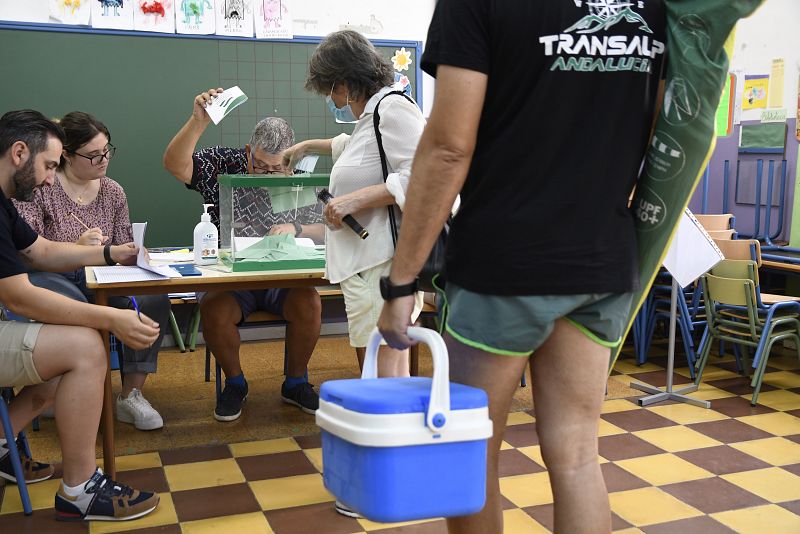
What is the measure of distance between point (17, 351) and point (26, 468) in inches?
27.8

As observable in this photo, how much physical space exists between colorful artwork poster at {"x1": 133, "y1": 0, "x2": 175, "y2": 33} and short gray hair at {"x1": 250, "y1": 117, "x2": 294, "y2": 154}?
1502mm

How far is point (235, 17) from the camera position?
5.02 metres

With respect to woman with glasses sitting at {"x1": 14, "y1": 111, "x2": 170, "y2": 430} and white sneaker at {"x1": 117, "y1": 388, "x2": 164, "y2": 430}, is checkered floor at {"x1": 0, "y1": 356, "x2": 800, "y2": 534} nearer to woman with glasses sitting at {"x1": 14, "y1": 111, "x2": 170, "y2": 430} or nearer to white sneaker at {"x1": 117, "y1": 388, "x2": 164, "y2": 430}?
white sneaker at {"x1": 117, "y1": 388, "x2": 164, "y2": 430}

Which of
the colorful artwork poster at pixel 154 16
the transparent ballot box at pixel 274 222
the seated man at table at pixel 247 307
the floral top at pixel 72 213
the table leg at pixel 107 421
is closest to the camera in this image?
the table leg at pixel 107 421

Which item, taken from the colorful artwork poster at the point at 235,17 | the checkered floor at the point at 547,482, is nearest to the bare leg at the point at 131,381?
the checkered floor at the point at 547,482

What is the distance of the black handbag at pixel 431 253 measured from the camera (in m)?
1.72

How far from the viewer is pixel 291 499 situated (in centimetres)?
275

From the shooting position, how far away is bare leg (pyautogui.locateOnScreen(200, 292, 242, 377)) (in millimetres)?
3553

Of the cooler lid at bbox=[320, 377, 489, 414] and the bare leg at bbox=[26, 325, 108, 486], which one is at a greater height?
the cooler lid at bbox=[320, 377, 489, 414]

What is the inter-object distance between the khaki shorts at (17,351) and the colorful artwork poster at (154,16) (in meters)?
2.89

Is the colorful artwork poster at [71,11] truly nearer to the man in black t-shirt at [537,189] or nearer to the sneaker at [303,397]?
the sneaker at [303,397]

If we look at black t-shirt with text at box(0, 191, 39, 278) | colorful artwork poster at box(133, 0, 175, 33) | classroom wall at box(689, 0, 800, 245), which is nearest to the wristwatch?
black t-shirt with text at box(0, 191, 39, 278)

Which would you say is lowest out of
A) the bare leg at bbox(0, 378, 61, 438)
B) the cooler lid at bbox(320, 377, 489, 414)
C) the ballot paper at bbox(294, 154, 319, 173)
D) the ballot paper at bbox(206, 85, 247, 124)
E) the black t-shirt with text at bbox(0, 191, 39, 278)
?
the bare leg at bbox(0, 378, 61, 438)

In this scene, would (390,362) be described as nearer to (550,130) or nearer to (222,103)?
(550,130)
